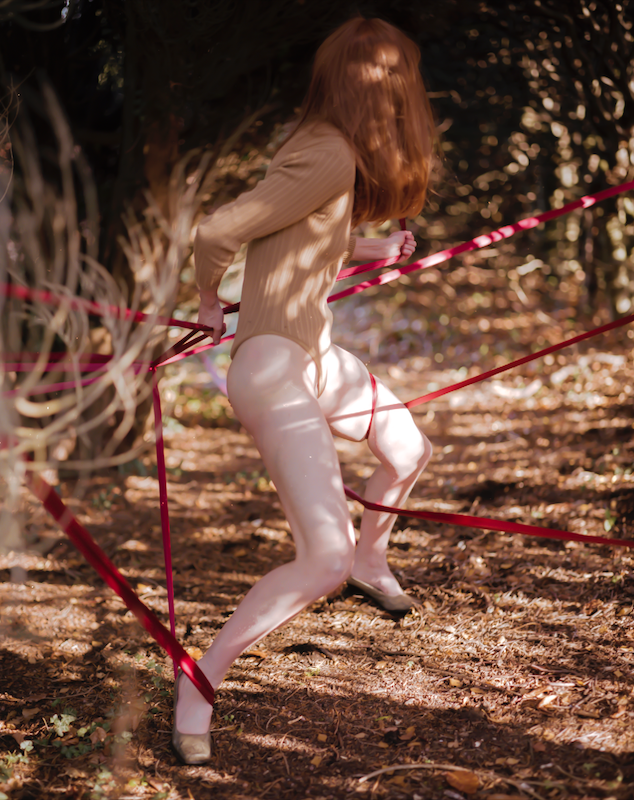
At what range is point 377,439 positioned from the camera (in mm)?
2096

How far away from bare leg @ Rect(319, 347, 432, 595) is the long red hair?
0.51 m

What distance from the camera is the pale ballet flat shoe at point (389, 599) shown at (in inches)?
95.2

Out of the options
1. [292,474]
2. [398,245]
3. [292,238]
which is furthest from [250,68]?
[292,474]

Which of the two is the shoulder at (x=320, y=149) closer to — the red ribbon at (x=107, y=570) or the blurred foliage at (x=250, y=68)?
the blurred foliage at (x=250, y=68)

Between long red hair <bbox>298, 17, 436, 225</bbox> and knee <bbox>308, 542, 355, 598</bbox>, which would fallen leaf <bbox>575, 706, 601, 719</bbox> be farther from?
long red hair <bbox>298, 17, 436, 225</bbox>

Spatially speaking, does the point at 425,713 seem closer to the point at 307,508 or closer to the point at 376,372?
the point at 307,508

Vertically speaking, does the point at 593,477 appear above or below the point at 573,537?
below

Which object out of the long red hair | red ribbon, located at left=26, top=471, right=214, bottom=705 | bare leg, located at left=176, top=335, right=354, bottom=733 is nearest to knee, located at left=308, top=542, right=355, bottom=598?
bare leg, located at left=176, top=335, right=354, bottom=733

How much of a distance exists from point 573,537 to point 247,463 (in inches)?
106

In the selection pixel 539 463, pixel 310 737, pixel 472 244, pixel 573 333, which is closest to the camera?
pixel 310 737

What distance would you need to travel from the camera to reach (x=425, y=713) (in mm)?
1909

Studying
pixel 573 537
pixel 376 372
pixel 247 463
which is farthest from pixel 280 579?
pixel 376 372

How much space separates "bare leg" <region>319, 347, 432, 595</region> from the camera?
1957 mm

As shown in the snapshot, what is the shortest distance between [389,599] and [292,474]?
990 millimetres
